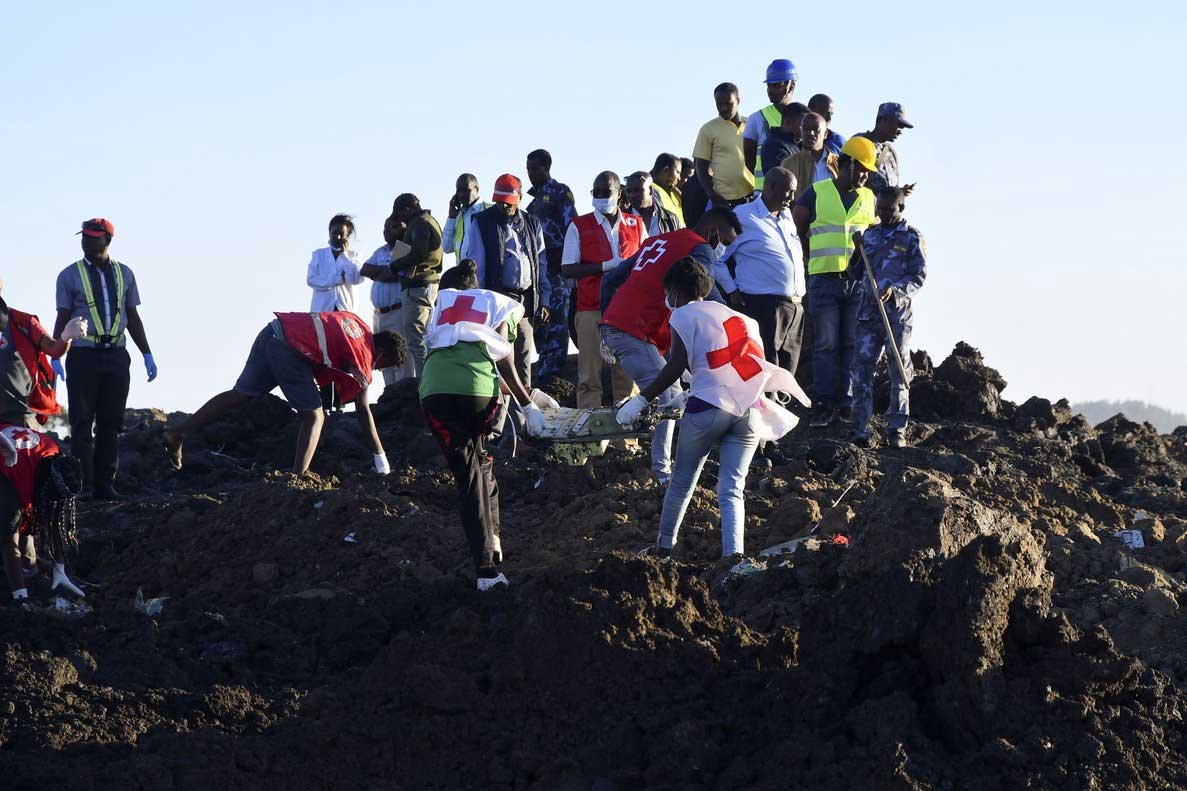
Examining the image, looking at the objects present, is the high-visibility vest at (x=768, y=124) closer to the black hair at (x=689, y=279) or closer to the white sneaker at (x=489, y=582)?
the black hair at (x=689, y=279)

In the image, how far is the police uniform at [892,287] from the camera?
11680 millimetres

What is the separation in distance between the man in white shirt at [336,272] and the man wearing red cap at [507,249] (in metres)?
1.16

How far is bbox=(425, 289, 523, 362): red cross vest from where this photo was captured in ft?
27.6

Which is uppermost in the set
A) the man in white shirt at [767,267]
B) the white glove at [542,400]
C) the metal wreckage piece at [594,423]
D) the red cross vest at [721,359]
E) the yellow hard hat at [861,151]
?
the yellow hard hat at [861,151]

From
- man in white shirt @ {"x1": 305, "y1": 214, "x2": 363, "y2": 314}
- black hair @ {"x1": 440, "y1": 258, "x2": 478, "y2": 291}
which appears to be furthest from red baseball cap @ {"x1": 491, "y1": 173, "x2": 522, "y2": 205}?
black hair @ {"x1": 440, "y1": 258, "x2": 478, "y2": 291}

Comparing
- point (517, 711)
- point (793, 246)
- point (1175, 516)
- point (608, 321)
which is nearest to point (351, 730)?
point (517, 711)

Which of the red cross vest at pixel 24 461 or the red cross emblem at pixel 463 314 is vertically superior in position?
the red cross emblem at pixel 463 314

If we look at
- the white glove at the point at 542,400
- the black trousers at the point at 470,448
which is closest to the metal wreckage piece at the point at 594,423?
the white glove at the point at 542,400

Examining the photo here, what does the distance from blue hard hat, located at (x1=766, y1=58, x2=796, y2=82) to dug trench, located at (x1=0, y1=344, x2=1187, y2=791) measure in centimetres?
406

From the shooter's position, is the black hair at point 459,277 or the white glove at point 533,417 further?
the white glove at point 533,417

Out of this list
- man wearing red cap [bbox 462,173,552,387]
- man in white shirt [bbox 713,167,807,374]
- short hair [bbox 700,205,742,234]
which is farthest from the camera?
man wearing red cap [bbox 462,173,552,387]

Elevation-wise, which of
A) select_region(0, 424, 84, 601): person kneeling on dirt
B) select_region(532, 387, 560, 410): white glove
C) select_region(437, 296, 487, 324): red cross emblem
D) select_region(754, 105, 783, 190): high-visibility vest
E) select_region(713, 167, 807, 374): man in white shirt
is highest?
select_region(754, 105, 783, 190): high-visibility vest

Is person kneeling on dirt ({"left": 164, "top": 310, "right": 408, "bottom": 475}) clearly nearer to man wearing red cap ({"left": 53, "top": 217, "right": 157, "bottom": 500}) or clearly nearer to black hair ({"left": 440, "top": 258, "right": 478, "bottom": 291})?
man wearing red cap ({"left": 53, "top": 217, "right": 157, "bottom": 500})

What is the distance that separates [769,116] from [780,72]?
0.38m
